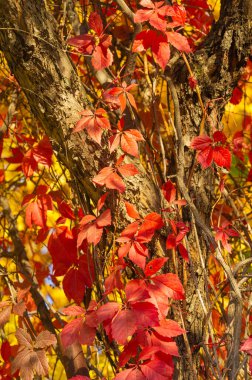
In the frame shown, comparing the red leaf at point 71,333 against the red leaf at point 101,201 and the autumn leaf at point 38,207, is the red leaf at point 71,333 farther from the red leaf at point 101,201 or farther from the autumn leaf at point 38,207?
the autumn leaf at point 38,207

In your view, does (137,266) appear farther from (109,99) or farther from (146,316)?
(109,99)

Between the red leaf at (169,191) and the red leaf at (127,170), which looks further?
the red leaf at (169,191)

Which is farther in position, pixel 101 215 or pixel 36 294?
pixel 36 294

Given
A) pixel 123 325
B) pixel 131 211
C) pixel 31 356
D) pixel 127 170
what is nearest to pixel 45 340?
pixel 31 356

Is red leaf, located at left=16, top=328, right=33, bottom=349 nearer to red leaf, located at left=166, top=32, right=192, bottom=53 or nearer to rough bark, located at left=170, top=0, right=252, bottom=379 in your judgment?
rough bark, located at left=170, top=0, right=252, bottom=379

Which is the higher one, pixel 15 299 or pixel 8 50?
pixel 8 50

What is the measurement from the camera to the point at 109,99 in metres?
1.83

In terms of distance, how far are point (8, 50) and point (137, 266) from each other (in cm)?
80

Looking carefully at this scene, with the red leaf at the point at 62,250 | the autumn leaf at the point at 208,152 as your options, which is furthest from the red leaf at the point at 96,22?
the red leaf at the point at 62,250

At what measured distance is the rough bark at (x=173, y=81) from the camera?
5.96ft

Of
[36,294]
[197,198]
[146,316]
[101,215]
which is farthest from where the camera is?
[36,294]

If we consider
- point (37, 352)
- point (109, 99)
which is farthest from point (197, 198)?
point (37, 352)

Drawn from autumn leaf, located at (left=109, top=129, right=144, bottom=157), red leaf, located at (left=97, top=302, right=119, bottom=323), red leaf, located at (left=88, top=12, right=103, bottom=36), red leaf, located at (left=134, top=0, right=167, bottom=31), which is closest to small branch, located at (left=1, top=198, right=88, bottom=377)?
red leaf, located at (left=97, top=302, right=119, bottom=323)

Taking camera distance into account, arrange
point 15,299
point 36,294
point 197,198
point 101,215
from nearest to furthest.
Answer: point 101,215, point 197,198, point 15,299, point 36,294
